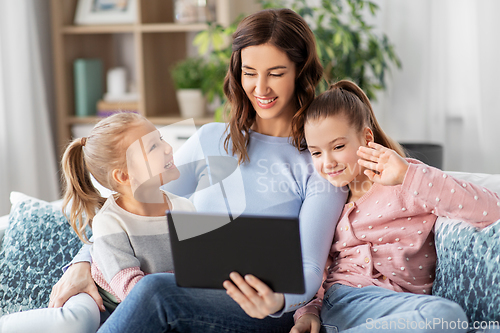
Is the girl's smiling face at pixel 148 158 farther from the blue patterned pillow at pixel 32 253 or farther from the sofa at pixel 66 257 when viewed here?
the blue patterned pillow at pixel 32 253

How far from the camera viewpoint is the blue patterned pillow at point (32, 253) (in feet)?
4.20

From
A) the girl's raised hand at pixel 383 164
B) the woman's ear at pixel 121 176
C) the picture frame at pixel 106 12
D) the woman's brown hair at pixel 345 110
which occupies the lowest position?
the woman's ear at pixel 121 176

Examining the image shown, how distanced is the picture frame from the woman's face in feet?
5.37

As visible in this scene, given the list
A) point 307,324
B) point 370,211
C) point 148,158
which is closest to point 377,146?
point 370,211

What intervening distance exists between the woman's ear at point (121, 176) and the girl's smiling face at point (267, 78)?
1.20 feet

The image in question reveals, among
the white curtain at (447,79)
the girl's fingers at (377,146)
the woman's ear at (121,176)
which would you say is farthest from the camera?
the white curtain at (447,79)

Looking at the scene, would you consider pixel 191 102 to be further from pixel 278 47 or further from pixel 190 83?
pixel 278 47

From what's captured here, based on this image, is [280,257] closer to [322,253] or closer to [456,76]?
[322,253]

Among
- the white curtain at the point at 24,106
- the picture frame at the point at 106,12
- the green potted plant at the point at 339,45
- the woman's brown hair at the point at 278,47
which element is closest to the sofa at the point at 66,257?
the woman's brown hair at the point at 278,47

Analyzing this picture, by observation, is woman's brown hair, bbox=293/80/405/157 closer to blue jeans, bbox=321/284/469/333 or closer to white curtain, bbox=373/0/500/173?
blue jeans, bbox=321/284/469/333

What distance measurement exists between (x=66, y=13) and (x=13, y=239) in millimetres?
1770

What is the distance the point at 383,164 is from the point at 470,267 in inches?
11.0

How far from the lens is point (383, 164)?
1103 mm

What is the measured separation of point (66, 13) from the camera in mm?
2744
